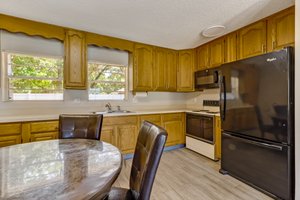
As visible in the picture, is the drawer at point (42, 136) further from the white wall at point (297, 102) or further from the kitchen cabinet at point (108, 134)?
the white wall at point (297, 102)

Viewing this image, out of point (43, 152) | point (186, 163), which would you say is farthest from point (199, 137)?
point (43, 152)

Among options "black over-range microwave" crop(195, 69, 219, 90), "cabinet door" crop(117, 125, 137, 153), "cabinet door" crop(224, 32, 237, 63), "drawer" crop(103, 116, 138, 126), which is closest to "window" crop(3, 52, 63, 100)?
"drawer" crop(103, 116, 138, 126)

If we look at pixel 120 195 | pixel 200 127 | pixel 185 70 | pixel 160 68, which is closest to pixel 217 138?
pixel 200 127

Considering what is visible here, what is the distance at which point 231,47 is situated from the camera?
3029mm

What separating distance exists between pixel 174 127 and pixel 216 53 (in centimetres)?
176

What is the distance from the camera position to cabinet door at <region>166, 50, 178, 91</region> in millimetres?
3941

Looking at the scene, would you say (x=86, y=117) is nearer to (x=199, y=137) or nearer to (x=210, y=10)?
(x=210, y=10)

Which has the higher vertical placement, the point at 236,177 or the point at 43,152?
the point at 43,152

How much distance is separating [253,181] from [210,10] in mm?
2275

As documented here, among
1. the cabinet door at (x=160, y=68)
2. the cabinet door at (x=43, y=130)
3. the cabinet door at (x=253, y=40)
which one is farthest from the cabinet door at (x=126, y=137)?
the cabinet door at (x=253, y=40)

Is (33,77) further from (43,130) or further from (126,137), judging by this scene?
(126,137)

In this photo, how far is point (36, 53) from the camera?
9.18 feet

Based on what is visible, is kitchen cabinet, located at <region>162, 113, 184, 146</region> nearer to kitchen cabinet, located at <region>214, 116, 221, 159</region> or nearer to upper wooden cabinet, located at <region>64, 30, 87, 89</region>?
kitchen cabinet, located at <region>214, 116, 221, 159</region>

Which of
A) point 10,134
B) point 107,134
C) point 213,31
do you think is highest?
point 213,31
